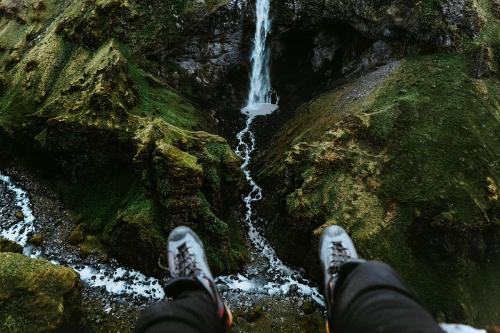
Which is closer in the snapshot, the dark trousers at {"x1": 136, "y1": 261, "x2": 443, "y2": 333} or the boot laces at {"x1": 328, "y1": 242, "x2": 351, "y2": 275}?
the dark trousers at {"x1": 136, "y1": 261, "x2": 443, "y2": 333}

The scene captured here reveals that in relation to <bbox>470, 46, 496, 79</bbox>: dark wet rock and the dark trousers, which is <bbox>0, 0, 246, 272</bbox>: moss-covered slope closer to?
the dark trousers

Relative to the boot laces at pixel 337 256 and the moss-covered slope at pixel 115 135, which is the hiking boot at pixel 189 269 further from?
the moss-covered slope at pixel 115 135

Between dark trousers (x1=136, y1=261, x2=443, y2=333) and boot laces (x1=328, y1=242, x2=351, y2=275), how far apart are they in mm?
1235

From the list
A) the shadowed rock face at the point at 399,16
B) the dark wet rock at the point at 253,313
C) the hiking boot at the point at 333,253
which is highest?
the shadowed rock face at the point at 399,16

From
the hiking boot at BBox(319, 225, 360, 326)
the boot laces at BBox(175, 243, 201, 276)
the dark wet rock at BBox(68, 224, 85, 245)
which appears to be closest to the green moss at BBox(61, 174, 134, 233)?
the dark wet rock at BBox(68, 224, 85, 245)

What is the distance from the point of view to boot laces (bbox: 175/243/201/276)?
23.0 ft

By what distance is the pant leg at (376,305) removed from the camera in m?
3.74

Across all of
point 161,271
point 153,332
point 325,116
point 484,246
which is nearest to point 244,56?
point 325,116

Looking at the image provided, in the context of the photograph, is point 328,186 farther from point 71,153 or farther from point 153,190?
point 71,153

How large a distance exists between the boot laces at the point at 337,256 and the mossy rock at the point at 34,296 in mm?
8655

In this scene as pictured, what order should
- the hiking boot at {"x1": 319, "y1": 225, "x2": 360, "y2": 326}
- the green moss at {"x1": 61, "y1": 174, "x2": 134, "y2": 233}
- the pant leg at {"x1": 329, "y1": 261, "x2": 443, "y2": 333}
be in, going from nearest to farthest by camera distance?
1. the pant leg at {"x1": 329, "y1": 261, "x2": 443, "y2": 333}
2. the hiking boot at {"x1": 319, "y1": 225, "x2": 360, "y2": 326}
3. the green moss at {"x1": 61, "y1": 174, "x2": 134, "y2": 233}

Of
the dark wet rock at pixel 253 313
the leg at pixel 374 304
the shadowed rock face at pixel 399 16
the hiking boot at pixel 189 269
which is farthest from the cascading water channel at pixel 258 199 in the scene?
the leg at pixel 374 304

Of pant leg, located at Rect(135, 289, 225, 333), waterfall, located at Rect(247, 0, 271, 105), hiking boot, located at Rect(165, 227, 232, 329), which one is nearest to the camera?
pant leg, located at Rect(135, 289, 225, 333)

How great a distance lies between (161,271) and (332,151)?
8.70 metres
